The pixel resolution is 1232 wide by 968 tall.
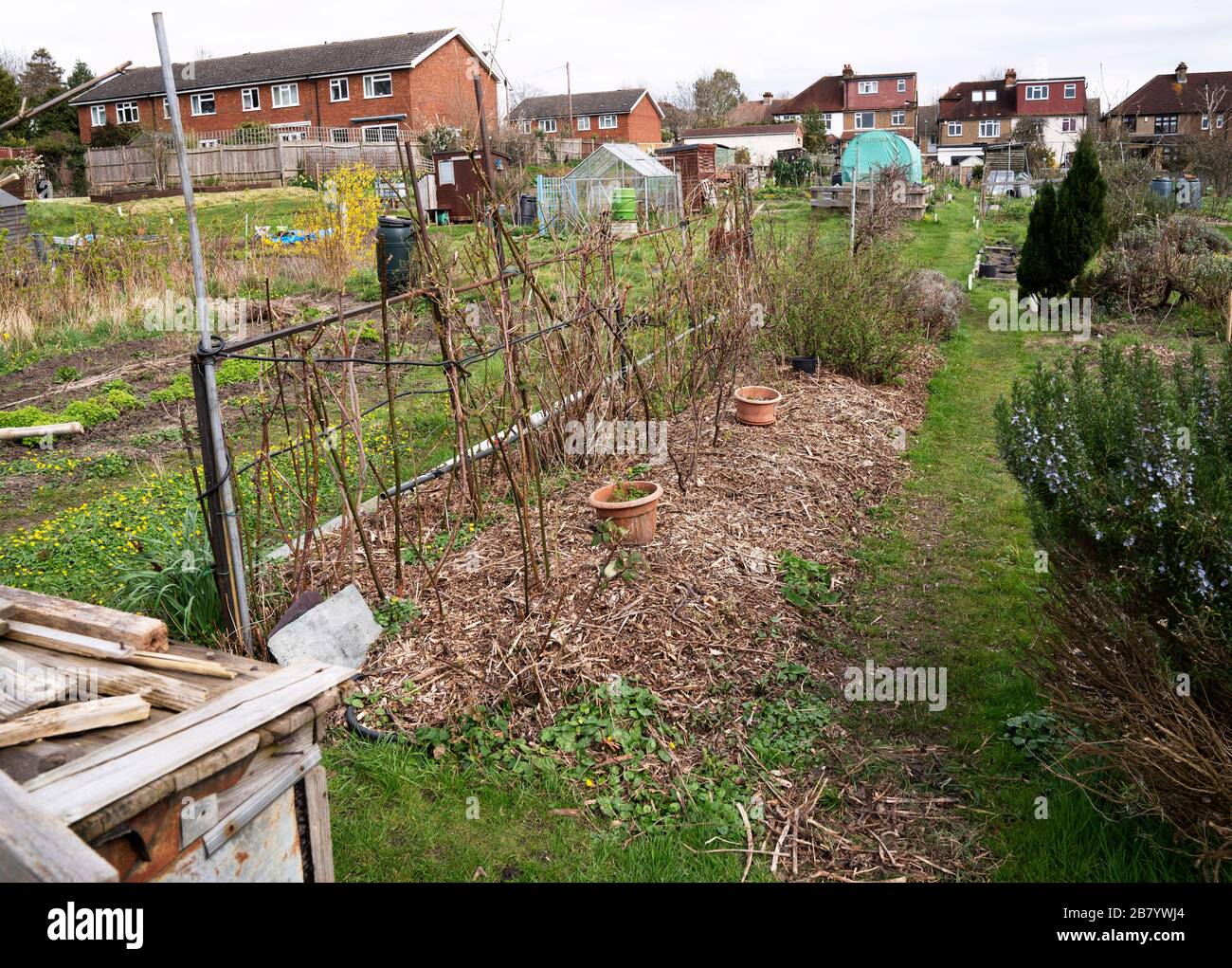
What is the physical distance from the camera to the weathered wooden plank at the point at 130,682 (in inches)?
96.6

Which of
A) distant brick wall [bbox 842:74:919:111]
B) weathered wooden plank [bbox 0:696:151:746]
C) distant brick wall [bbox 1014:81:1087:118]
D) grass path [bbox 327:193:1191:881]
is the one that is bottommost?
grass path [bbox 327:193:1191:881]

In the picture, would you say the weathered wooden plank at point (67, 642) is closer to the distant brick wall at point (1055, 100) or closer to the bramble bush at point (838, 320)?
the bramble bush at point (838, 320)

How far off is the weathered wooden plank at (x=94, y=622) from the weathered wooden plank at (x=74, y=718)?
0.44m

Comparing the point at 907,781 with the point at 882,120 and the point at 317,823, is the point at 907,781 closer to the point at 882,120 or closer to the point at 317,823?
the point at 317,823

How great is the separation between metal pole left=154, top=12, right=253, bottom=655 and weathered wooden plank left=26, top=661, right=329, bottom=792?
1510 millimetres

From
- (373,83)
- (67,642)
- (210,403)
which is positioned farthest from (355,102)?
(67,642)

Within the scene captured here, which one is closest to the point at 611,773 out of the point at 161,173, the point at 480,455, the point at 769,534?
the point at 769,534

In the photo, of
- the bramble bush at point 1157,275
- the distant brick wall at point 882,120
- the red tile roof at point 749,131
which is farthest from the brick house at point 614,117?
the bramble bush at point 1157,275

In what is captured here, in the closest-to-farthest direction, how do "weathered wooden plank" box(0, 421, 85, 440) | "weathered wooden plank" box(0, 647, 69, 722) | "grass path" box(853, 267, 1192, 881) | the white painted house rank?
"weathered wooden plank" box(0, 647, 69, 722) < "grass path" box(853, 267, 1192, 881) < "weathered wooden plank" box(0, 421, 85, 440) < the white painted house

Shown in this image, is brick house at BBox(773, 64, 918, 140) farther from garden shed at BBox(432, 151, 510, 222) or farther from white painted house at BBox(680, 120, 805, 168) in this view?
garden shed at BBox(432, 151, 510, 222)

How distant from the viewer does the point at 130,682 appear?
98.3 inches

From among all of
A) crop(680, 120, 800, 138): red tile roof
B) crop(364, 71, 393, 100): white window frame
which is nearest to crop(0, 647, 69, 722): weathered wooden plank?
crop(364, 71, 393, 100): white window frame

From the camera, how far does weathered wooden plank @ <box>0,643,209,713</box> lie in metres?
2.45

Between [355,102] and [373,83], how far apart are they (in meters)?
1.16
